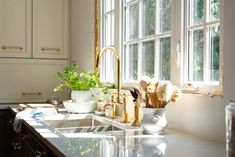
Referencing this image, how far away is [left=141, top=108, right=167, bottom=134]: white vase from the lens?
1505mm

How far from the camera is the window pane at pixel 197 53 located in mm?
1580

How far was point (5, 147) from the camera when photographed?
3.21m

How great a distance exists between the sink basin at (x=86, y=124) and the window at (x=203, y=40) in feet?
1.73

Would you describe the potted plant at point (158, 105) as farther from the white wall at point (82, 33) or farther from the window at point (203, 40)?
the white wall at point (82, 33)

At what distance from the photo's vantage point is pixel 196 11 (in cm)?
161

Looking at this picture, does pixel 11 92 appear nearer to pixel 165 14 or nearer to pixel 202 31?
pixel 165 14

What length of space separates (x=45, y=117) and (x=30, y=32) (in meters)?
1.57

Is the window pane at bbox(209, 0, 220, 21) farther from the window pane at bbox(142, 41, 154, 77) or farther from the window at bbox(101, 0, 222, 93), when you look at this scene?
the window pane at bbox(142, 41, 154, 77)

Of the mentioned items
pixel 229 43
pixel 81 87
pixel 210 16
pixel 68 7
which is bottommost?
pixel 81 87

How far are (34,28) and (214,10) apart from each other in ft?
8.03

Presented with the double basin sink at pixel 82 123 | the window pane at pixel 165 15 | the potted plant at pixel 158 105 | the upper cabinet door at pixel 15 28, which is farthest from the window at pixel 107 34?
the potted plant at pixel 158 105

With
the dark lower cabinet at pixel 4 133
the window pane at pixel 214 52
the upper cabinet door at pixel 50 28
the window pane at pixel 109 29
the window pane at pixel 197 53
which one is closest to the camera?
the window pane at pixel 214 52

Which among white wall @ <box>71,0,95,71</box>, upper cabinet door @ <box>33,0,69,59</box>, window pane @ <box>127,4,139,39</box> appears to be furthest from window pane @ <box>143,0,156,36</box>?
upper cabinet door @ <box>33,0,69,59</box>

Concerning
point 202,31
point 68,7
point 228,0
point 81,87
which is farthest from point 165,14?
point 68,7
